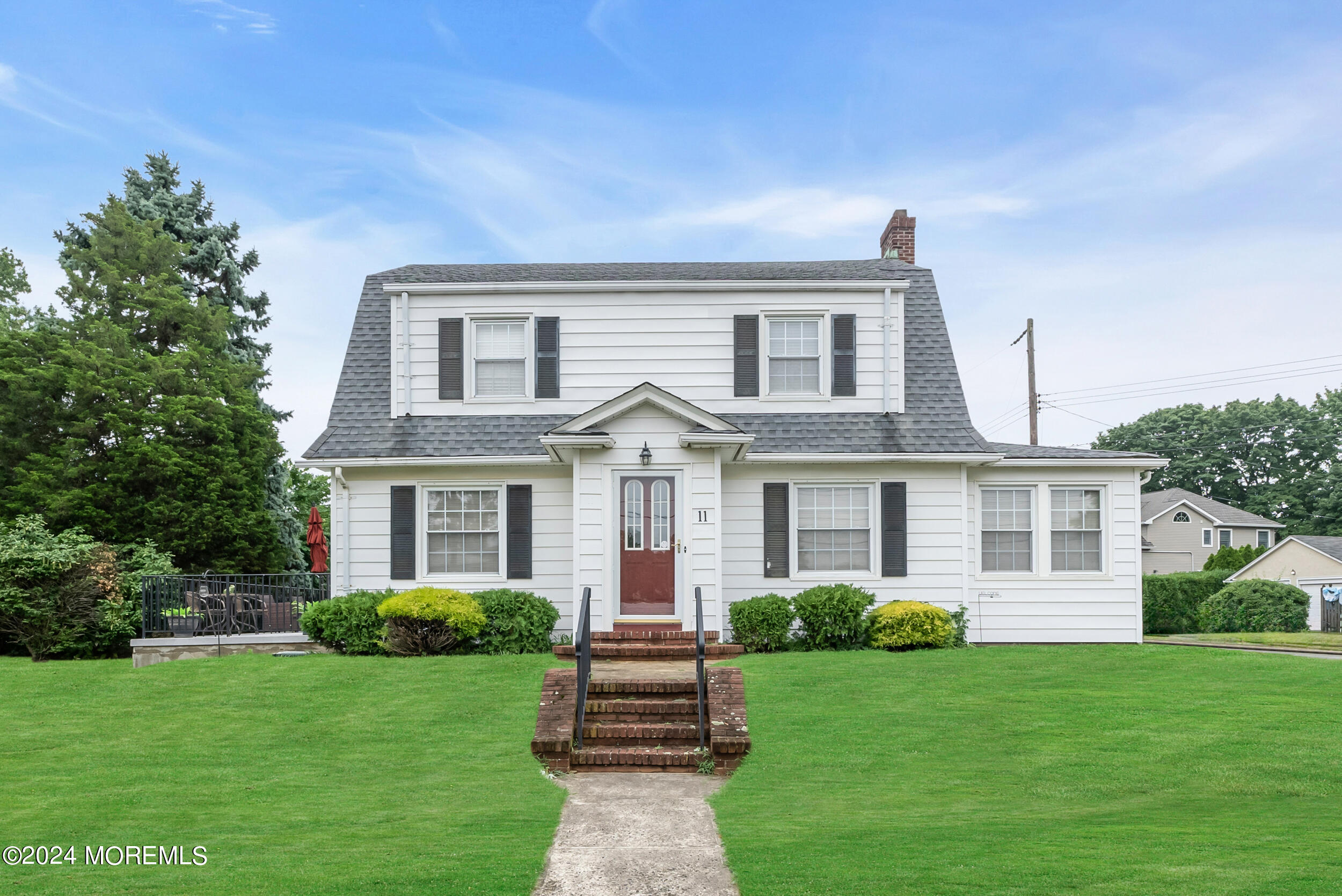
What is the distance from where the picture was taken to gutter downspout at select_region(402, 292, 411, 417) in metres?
15.8

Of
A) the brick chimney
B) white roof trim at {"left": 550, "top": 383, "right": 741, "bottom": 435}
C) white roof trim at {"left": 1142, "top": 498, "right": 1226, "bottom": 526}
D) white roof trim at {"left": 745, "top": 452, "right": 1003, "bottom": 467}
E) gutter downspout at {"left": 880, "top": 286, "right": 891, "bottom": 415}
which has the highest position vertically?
the brick chimney

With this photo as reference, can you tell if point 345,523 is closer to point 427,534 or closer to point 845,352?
point 427,534

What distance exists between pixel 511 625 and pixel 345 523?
12.2 ft

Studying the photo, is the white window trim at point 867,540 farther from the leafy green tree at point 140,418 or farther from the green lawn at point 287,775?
the leafy green tree at point 140,418

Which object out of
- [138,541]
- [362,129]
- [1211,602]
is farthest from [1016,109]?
[138,541]

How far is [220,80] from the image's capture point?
660 inches

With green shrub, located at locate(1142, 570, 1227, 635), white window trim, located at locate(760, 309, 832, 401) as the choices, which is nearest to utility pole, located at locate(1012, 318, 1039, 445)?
green shrub, located at locate(1142, 570, 1227, 635)

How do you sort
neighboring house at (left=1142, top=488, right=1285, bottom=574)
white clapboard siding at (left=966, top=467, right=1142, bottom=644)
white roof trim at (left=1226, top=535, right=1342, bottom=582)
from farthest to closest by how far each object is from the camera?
1. neighboring house at (left=1142, top=488, right=1285, bottom=574)
2. white roof trim at (left=1226, top=535, right=1342, bottom=582)
3. white clapboard siding at (left=966, top=467, right=1142, bottom=644)

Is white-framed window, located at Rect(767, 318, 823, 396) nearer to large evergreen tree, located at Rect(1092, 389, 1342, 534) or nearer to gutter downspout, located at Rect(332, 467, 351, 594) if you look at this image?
gutter downspout, located at Rect(332, 467, 351, 594)

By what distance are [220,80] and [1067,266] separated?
2121 cm

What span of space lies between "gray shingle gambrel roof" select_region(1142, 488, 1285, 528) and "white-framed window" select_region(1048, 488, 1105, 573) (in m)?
40.4

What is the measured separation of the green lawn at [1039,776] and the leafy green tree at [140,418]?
1596 centimetres

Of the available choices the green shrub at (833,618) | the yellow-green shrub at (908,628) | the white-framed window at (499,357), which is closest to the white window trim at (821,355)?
the green shrub at (833,618)

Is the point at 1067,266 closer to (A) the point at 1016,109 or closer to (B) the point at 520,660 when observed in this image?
(A) the point at 1016,109
